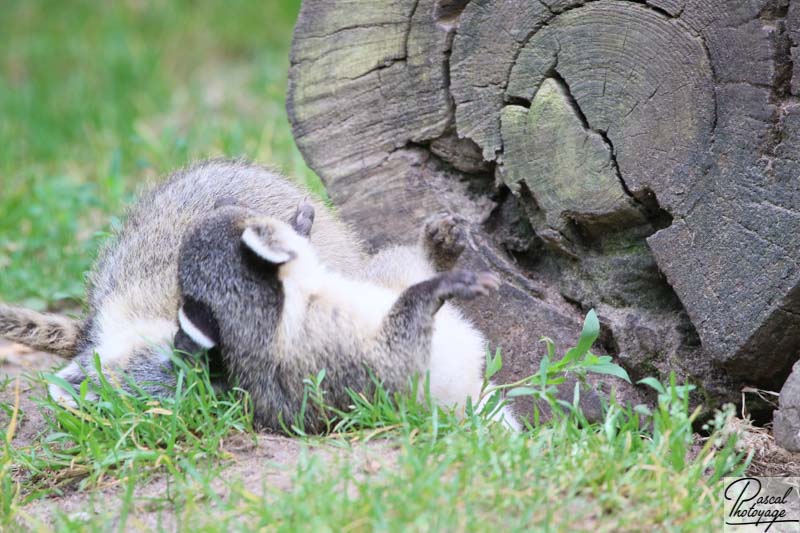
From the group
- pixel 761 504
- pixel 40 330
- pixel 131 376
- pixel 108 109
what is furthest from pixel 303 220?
pixel 108 109

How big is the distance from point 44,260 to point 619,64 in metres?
4.19

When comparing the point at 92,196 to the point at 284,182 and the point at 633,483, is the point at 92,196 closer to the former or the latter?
the point at 284,182

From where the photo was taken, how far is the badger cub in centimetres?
381

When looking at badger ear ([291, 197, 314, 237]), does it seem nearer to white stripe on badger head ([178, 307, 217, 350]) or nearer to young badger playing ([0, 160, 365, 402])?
young badger playing ([0, 160, 365, 402])

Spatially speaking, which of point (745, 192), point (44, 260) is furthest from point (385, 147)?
point (44, 260)

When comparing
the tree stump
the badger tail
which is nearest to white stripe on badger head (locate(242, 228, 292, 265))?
the tree stump

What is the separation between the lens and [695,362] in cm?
400

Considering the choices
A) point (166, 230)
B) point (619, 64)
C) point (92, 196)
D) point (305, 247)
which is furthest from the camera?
point (92, 196)

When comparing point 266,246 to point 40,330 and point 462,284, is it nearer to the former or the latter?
point 462,284

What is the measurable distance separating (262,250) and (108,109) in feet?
17.8

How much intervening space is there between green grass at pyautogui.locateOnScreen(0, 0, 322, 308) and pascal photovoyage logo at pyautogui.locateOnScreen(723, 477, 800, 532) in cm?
326

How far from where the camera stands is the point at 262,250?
12.7 ft

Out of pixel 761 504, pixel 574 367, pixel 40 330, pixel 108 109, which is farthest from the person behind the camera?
pixel 108 109

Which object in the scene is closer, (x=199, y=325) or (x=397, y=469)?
(x=397, y=469)
